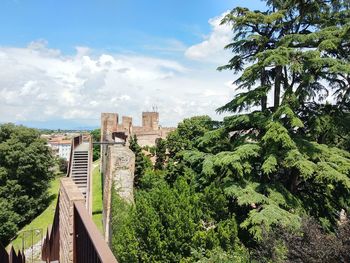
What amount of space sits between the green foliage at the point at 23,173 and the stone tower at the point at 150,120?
9929 mm

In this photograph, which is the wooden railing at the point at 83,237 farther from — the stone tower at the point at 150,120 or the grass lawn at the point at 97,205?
the stone tower at the point at 150,120

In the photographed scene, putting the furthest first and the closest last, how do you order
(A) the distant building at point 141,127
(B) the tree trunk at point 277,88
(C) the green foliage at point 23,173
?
1. (C) the green foliage at point 23,173
2. (A) the distant building at point 141,127
3. (B) the tree trunk at point 277,88

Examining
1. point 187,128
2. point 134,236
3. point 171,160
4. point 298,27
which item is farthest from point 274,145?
point 187,128

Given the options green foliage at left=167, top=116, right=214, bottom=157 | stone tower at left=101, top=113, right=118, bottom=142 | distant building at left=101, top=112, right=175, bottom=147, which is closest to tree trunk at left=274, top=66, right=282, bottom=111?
green foliage at left=167, top=116, right=214, bottom=157

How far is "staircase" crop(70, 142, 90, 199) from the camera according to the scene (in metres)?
17.3

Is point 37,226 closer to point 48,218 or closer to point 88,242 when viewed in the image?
point 48,218

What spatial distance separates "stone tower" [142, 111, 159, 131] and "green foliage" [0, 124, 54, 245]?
9929mm

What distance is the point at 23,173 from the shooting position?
97.4 feet

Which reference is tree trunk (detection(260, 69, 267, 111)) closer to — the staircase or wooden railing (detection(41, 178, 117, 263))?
wooden railing (detection(41, 178, 117, 263))

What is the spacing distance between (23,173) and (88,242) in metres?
30.1

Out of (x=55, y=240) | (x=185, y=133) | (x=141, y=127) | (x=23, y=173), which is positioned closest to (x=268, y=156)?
(x=55, y=240)

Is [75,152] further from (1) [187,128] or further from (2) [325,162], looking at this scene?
(2) [325,162]

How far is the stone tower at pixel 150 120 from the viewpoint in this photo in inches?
1222

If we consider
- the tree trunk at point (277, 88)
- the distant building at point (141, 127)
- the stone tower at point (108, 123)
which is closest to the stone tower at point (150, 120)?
the distant building at point (141, 127)
